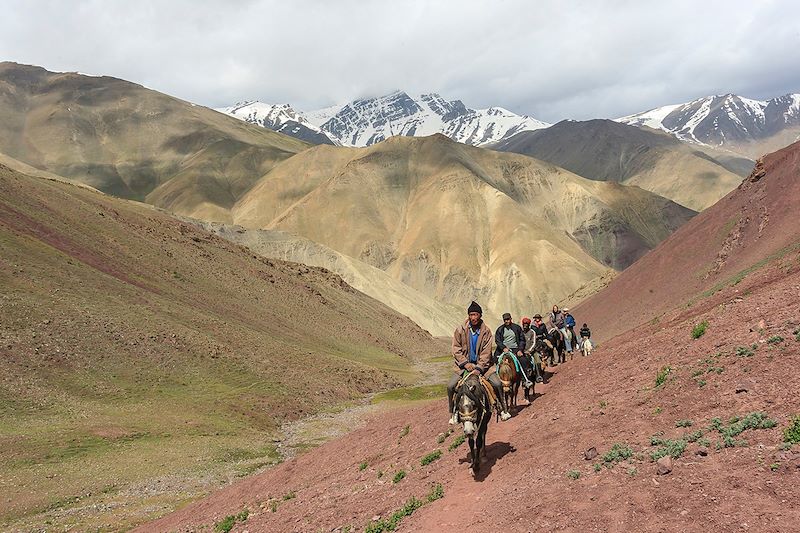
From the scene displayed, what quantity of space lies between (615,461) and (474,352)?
4198 mm

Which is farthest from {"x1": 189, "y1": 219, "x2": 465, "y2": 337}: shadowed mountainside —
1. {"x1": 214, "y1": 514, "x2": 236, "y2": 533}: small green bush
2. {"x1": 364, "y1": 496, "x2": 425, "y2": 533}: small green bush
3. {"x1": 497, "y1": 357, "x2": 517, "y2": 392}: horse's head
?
{"x1": 364, "y1": 496, "x2": 425, "y2": 533}: small green bush

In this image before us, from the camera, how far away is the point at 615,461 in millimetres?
11086

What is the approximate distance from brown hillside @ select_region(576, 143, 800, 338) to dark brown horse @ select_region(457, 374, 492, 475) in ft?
86.4

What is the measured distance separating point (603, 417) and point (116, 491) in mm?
21585

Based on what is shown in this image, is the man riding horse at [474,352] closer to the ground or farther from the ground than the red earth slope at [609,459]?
farther from the ground

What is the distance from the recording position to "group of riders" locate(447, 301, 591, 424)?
547 inches

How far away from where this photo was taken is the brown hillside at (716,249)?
40.7 metres

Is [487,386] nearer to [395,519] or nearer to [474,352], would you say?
[474,352]

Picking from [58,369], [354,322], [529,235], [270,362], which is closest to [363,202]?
[529,235]

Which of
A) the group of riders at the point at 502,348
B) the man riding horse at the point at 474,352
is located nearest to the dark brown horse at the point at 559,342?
the group of riders at the point at 502,348

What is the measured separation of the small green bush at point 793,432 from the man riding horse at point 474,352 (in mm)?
6109

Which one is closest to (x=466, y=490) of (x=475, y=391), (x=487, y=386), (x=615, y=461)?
(x=475, y=391)

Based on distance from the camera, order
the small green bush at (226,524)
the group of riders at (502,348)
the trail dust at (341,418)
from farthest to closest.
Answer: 1. the trail dust at (341,418)
2. the small green bush at (226,524)
3. the group of riders at (502,348)

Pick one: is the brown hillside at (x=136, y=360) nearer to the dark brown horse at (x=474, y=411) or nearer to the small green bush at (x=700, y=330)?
the dark brown horse at (x=474, y=411)
